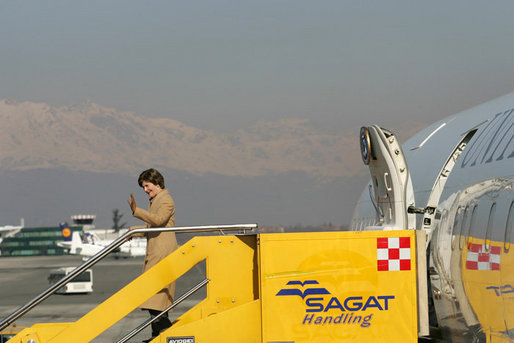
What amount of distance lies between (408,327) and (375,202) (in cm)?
292

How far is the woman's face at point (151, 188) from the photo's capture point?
9.75 meters

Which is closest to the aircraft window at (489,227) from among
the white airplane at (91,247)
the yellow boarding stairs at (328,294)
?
the yellow boarding stairs at (328,294)

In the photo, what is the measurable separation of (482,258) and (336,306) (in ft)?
4.79

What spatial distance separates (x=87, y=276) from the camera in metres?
48.2

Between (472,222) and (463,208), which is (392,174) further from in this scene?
(472,222)

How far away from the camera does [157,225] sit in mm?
9359

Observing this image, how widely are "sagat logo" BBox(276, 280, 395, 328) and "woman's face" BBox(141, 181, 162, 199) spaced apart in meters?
2.58

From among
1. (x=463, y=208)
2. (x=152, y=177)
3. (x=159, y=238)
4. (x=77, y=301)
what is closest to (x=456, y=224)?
(x=463, y=208)

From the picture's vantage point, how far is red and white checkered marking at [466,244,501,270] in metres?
7.32

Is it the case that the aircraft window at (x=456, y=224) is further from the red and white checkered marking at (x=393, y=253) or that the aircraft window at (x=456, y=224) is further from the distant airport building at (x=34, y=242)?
the distant airport building at (x=34, y=242)

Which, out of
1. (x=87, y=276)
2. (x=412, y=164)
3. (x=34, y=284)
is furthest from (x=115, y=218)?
(x=412, y=164)

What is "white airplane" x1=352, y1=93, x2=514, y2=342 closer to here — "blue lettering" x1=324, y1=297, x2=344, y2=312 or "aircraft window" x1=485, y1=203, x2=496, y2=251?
"aircraft window" x1=485, y1=203, x2=496, y2=251

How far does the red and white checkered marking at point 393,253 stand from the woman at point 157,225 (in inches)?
102

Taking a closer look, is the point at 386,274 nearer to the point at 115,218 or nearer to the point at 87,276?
the point at 87,276
